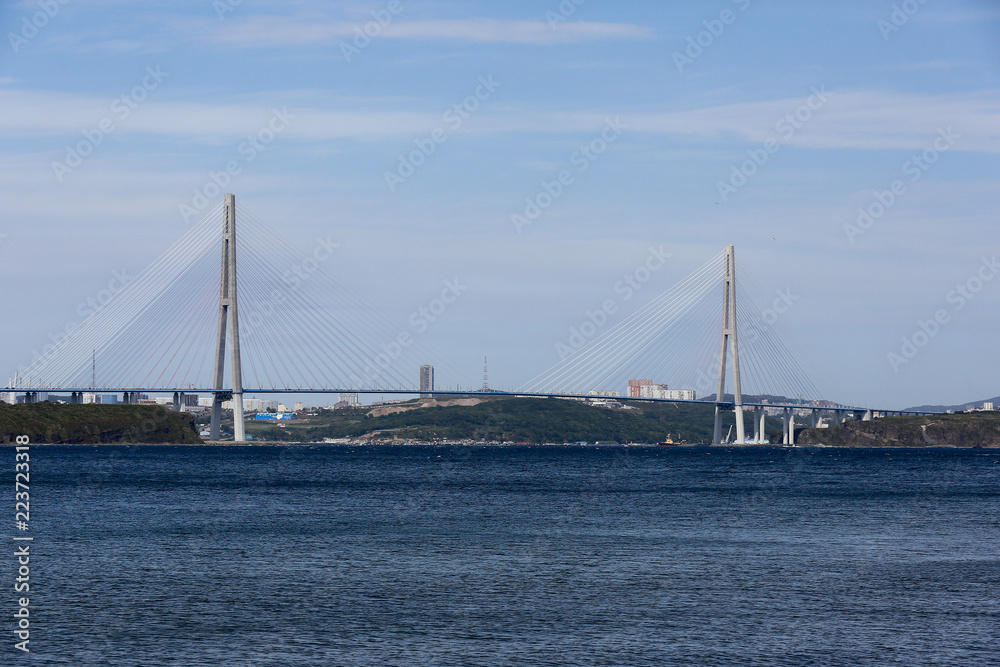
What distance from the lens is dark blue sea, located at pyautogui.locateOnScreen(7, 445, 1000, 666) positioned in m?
21.2

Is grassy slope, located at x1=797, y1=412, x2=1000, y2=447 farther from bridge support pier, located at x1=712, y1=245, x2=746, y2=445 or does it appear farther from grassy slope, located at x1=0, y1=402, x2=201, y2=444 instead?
grassy slope, located at x1=0, y1=402, x2=201, y2=444

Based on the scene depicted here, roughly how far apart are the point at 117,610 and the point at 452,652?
8.34m

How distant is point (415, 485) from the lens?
2751 inches

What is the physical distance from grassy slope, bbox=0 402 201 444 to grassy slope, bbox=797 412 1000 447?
3903 inches

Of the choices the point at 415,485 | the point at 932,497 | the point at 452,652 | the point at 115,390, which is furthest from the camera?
the point at 115,390

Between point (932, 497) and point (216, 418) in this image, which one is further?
point (216, 418)

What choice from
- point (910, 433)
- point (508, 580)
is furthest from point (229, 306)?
point (910, 433)

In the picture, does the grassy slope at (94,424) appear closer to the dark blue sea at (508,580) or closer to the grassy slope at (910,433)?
the dark blue sea at (508,580)

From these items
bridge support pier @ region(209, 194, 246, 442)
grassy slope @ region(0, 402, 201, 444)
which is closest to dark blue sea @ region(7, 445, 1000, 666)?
bridge support pier @ region(209, 194, 246, 442)

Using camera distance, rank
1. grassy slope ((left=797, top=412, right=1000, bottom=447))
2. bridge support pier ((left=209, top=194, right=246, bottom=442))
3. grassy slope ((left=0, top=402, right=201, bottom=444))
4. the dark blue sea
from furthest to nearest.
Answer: grassy slope ((left=797, top=412, right=1000, bottom=447)) < grassy slope ((left=0, top=402, right=201, bottom=444)) < bridge support pier ((left=209, top=194, right=246, bottom=442)) < the dark blue sea

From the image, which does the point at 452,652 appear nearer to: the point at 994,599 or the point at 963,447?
the point at 994,599

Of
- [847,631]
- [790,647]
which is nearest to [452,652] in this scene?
[790,647]

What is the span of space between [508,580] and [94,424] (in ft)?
426

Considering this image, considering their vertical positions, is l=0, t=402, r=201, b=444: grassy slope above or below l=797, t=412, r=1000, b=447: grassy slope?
above
